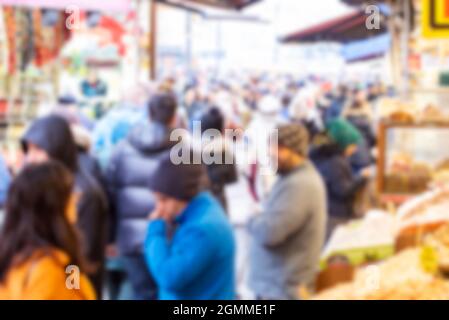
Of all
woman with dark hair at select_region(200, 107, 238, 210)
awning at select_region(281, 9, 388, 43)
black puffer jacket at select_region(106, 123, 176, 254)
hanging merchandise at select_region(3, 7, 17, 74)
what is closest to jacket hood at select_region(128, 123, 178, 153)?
black puffer jacket at select_region(106, 123, 176, 254)

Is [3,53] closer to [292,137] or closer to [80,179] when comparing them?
[80,179]

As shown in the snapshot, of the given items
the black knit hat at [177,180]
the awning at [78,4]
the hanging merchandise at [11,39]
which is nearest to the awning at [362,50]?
the black knit hat at [177,180]

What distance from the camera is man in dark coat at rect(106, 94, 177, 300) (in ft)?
7.27

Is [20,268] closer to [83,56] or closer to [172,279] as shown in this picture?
[172,279]

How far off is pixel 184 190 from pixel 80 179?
67 cm

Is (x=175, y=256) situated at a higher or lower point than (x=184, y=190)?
lower

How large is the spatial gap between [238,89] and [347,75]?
593 millimetres

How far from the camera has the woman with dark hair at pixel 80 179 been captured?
1898mm

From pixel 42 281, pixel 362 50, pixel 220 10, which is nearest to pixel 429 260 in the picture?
pixel 362 50

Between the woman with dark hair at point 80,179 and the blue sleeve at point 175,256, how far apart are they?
39cm

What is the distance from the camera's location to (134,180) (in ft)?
7.70

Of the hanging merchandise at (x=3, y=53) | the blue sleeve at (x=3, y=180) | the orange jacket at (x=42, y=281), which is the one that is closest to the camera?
the orange jacket at (x=42, y=281)

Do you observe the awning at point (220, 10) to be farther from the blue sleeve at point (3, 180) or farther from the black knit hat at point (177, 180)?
the blue sleeve at point (3, 180)
